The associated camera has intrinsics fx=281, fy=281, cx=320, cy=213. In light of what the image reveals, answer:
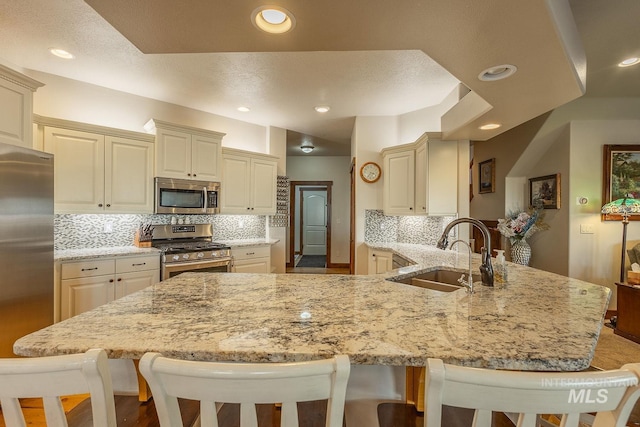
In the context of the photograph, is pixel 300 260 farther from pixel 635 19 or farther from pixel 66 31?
pixel 635 19

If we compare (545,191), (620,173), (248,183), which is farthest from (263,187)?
(620,173)

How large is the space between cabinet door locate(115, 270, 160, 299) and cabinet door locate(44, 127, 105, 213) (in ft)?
2.44

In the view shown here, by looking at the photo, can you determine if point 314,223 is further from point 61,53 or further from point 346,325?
point 346,325

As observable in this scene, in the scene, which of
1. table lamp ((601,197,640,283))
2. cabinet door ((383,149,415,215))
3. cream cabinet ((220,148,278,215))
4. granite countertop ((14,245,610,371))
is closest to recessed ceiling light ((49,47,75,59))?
cream cabinet ((220,148,278,215))

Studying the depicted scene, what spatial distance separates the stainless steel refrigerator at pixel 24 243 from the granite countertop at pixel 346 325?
1.29m

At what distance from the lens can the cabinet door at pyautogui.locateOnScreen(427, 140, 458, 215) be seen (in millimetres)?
3225

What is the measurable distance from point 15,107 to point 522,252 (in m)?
5.62

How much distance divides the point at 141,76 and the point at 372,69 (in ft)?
7.71

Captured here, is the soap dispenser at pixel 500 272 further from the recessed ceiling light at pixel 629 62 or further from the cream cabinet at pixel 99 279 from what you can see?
the cream cabinet at pixel 99 279

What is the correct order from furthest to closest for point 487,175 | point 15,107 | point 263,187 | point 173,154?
point 487,175 < point 263,187 < point 173,154 < point 15,107

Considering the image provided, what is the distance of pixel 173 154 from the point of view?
3336mm

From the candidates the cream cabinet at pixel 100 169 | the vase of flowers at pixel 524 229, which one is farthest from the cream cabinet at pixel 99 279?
the vase of flowers at pixel 524 229

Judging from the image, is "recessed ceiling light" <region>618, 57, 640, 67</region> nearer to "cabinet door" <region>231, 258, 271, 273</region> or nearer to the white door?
"cabinet door" <region>231, 258, 271, 273</region>

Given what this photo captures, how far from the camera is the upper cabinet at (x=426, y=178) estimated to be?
127 inches
